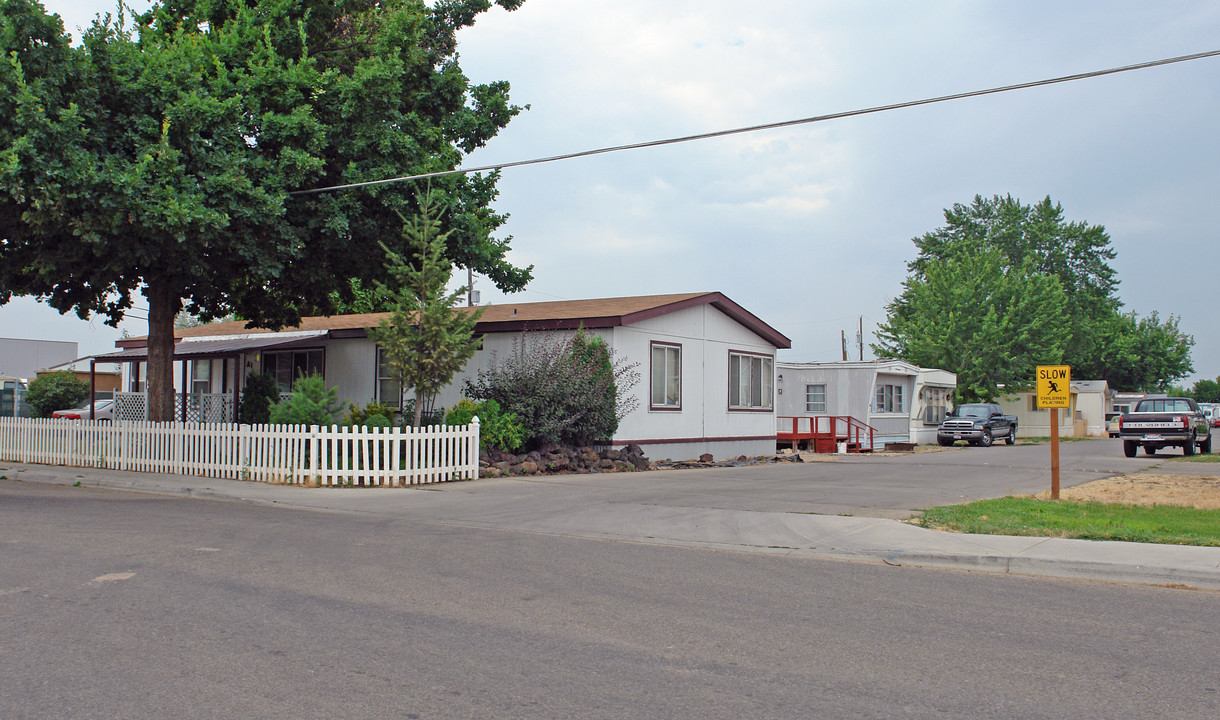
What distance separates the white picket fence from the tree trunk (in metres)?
1.17

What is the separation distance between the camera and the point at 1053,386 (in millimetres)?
14008

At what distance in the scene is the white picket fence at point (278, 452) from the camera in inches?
627

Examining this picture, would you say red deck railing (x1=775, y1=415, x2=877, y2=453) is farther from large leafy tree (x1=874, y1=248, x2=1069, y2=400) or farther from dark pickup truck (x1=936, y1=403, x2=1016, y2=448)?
large leafy tree (x1=874, y1=248, x2=1069, y2=400)

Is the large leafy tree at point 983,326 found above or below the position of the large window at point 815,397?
above

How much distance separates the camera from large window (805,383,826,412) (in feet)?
120

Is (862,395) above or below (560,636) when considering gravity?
above

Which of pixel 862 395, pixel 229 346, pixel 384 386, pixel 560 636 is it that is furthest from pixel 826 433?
pixel 560 636

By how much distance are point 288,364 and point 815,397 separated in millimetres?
20135

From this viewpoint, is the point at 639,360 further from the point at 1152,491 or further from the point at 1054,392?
the point at 1152,491

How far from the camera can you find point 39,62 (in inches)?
613

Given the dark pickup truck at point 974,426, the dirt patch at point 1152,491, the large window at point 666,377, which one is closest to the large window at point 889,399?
the dark pickup truck at point 974,426

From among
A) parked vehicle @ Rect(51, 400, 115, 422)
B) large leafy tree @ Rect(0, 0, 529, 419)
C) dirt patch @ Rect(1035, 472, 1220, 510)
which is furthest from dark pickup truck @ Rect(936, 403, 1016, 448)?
parked vehicle @ Rect(51, 400, 115, 422)

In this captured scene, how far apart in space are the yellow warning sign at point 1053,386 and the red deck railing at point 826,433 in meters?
17.3

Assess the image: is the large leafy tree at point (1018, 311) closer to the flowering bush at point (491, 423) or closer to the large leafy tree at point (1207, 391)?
the flowering bush at point (491, 423)
